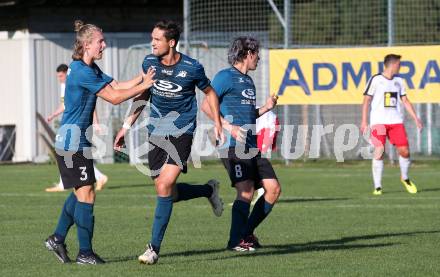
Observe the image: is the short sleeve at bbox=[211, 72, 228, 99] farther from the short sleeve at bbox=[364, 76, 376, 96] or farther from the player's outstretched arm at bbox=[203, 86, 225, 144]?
the short sleeve at bbox=[364, 76, 376, 96]

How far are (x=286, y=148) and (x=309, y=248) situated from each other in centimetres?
1536

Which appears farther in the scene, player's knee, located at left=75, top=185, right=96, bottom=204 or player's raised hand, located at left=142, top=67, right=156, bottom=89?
player's knee, located at left=75, top=185, right=96, bottom=204

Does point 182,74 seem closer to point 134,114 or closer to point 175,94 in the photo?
point 175,94

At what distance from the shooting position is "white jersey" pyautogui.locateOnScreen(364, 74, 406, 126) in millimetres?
18688

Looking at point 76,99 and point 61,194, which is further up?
point 76,99

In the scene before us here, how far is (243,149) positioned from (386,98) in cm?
790

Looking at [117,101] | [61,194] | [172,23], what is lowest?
[61,194]

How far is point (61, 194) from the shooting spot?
1867cm

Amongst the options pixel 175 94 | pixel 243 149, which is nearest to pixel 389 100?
pixel 243 149

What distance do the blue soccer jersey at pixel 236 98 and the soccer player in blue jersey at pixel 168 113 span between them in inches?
28.9

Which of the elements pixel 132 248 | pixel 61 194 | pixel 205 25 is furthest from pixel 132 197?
pixel 205 25

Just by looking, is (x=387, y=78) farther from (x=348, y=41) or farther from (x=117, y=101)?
(x=348, y=41)

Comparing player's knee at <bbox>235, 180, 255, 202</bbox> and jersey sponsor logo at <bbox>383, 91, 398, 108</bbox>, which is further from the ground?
jersey sponsor logo at <bbox>383, 91, 398, 108</bbox>

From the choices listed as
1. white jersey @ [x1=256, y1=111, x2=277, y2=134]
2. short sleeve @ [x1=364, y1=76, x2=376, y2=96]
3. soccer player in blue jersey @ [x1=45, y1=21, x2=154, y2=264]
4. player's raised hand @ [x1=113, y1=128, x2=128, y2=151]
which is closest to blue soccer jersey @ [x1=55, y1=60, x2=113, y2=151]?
soccer player in blue jersey @ [x1=45, y1=21, x2=154, y2=264]
